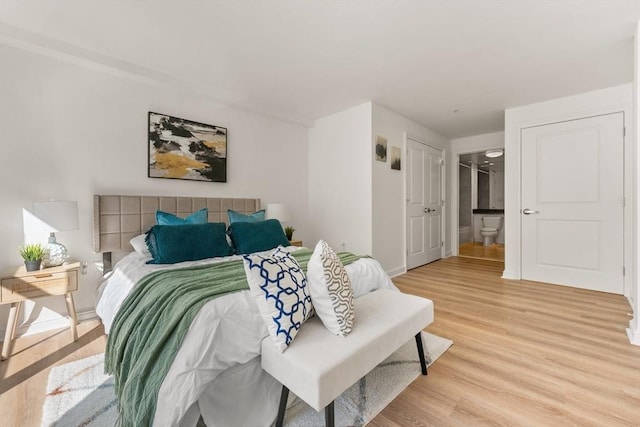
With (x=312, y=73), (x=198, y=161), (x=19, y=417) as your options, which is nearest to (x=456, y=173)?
(x=312, y=73)

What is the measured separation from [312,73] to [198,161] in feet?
5.40

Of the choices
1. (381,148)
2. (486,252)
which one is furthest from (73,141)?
(486,252)

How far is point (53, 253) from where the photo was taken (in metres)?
2.30

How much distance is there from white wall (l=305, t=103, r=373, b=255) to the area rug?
2046 mm

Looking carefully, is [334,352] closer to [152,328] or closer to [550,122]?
[152,328]

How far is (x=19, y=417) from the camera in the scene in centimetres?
146

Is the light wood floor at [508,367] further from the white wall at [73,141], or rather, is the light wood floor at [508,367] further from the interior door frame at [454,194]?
the interior door frame at [454,194]

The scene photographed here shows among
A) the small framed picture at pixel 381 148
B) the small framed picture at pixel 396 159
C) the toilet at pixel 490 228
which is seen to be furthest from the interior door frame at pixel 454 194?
the small framed picture at pixel 381 148

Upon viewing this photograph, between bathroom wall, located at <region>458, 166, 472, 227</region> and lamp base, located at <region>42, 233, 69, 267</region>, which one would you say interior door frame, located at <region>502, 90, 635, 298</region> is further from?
lamp base, located at <region>42, 233, 69, 267</region>

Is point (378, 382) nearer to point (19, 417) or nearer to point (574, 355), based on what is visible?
point (574, 355)

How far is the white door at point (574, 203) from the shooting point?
132 inches

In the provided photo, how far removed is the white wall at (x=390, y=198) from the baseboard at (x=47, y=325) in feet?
10.5

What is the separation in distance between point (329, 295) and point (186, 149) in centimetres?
266

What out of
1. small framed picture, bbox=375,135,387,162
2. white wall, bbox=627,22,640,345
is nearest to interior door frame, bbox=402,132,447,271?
small framed picture, bbox=375,135,387,162
